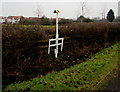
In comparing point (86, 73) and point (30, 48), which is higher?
point (30, 48)

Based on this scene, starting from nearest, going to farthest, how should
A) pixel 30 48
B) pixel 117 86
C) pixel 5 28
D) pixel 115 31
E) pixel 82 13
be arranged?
pixel 117 86 → pixel 5 28 → pixel 30 48 → pixel 115 31 → pixel 82 13

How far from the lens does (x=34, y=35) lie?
7.71 meters

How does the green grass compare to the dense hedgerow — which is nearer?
the green grass

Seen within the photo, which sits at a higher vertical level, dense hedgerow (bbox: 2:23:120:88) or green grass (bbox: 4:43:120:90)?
dense hedgerow (bbox: 2:23:120:88)

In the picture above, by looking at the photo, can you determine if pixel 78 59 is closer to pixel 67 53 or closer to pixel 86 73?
pixel 67 53

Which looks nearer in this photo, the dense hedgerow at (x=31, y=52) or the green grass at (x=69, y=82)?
the green grass at (x=69, y=82)

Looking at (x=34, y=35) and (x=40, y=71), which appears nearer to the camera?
(x=40, y=71)

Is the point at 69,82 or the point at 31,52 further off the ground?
the point at 31,52

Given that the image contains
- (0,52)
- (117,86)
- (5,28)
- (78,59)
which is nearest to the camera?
(117,86)

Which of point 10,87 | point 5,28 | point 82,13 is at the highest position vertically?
point 82,13

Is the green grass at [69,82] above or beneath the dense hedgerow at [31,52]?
beneath

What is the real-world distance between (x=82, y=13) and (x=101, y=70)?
28.0 meters

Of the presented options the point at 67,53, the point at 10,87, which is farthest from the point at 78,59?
the point at 10,87

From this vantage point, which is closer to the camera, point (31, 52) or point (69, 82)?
point (69, 82)
